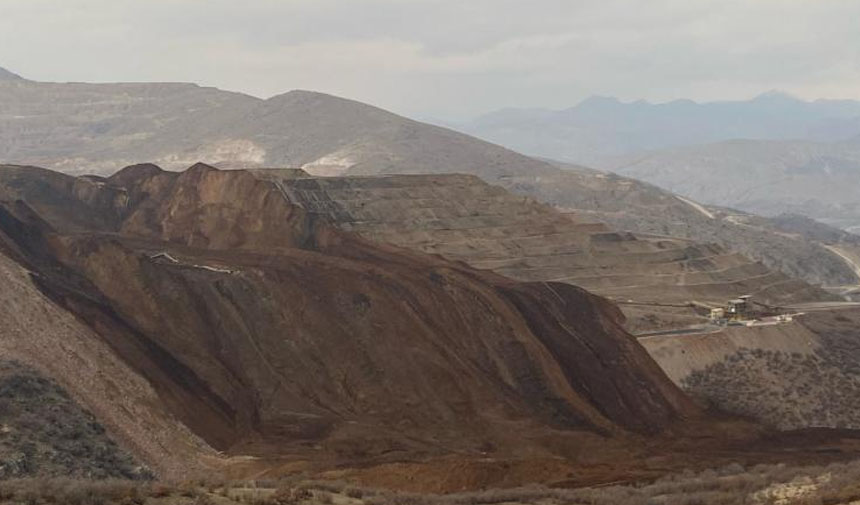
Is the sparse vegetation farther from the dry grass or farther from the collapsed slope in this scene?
the dry grass

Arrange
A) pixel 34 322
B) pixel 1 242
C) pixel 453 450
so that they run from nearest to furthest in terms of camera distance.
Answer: pixel 34 322
pixel 453 450
pixel 1 242

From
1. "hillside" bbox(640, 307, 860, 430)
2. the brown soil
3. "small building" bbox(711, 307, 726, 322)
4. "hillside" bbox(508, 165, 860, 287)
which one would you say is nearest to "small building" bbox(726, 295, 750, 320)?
"small building" bbox(711, 307, 726, 322)

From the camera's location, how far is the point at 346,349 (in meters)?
49.1

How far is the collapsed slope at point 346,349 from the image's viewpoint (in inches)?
1655

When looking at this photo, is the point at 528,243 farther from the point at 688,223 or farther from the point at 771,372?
the point at 688,223

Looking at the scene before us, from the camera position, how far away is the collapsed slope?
42.0 meters

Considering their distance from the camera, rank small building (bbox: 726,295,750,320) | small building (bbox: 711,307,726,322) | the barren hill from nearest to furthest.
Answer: small building (bbox: 711,307,726,322), small building (bbox: 726,295,750,320), the barren hill

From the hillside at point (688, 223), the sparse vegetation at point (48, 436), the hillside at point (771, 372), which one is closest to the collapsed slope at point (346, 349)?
the sparse vegetation at point (48, 436)

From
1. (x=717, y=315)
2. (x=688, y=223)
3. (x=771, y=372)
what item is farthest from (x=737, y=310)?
(x=688, y=223)

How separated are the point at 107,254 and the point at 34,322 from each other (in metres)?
13.0

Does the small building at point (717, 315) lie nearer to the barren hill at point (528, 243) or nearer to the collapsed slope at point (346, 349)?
the barren hill at point (528, 243)

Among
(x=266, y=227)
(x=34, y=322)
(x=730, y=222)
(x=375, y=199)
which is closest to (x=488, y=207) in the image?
(x=375, y=199)

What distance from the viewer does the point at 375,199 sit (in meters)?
97.3

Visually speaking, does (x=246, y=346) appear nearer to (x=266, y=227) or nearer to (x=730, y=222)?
(x=266, y=227)
